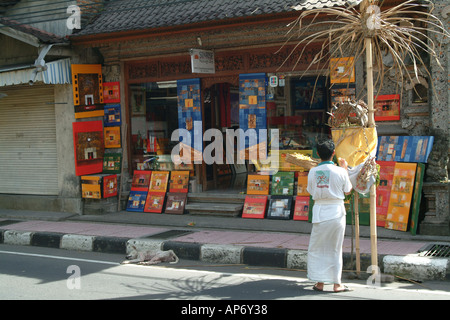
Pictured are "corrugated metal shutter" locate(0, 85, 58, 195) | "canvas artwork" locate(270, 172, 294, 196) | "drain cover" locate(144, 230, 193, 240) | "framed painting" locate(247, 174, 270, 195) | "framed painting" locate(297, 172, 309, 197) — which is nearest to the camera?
"drain cover" locate(144, 230, 193, 240)

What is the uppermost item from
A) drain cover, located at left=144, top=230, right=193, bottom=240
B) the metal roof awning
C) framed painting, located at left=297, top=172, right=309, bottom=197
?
the metal roof awning

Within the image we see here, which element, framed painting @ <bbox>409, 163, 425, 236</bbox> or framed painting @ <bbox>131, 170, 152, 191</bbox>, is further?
framed painting @ <bbox>131, 170, 152, 191</bbox>

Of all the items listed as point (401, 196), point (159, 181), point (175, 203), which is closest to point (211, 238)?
point (175, 203)

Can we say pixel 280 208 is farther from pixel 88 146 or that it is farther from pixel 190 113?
pixel 88 146

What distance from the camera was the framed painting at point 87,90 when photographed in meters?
12.6

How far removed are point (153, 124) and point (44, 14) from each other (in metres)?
3.79

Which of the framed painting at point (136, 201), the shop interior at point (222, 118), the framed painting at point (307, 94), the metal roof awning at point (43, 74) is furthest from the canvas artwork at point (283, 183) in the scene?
the metal roof awning at point (43, 74)

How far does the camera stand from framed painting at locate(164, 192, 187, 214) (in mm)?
12211

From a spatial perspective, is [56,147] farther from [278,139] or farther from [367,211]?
[367,211]

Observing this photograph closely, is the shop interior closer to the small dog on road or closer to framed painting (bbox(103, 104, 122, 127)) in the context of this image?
framed painting (bbox(103, 104, 122, 127))

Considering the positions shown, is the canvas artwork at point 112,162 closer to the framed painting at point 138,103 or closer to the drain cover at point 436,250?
the framed painting at point 138,103

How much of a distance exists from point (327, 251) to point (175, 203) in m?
6.04

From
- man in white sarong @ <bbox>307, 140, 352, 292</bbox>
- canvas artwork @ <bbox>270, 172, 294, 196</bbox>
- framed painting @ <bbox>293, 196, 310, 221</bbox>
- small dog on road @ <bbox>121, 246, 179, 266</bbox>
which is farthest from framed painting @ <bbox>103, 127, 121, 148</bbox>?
man in white sarong @ <bbox>307, 140, 352, 292</bbox>

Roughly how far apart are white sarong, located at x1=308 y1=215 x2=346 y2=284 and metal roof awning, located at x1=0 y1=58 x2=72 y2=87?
766 cm
